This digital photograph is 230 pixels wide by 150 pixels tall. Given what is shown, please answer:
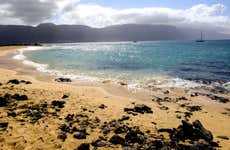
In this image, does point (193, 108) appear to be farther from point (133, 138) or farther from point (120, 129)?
point (133, 138)

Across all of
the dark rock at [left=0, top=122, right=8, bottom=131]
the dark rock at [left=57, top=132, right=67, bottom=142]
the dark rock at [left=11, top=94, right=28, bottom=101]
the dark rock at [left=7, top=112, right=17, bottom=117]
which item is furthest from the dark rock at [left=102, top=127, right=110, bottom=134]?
the dark rock at [left=11, top=94, right=28, bottom=101]

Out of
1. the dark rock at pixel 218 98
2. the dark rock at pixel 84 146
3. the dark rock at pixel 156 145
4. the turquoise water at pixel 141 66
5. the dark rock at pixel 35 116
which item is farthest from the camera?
the turquoise water at pixel 141 66

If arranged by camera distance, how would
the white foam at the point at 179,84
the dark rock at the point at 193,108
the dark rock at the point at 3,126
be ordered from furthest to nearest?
the white foam at the point at 179,84
the dark rock at the point at 193,108
the dark rock at the point at 3,126

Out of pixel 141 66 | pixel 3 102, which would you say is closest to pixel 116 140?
pixel 3 102

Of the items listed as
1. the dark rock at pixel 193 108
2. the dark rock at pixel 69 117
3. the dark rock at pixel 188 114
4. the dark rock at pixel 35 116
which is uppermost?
the dark rock at pixel 35 116

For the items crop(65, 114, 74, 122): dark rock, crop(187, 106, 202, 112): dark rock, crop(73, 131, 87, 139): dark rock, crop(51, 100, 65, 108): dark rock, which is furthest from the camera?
crop(187, 106, 202, 112): dark rock

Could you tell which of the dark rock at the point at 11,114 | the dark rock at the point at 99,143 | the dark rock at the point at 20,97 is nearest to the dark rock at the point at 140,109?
the dark rock at the point at 99,143

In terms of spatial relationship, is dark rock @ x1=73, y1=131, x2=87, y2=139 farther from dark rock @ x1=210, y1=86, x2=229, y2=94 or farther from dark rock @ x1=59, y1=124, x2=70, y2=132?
dark rock @ x1=210, y1=86, x2=229, y2=94

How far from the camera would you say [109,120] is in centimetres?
1223

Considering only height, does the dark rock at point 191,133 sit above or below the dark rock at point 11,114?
below

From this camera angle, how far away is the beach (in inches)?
377

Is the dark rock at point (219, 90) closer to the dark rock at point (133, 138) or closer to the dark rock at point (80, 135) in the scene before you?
the dark rock at point (133, 138)

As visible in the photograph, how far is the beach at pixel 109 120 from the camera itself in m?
9.58

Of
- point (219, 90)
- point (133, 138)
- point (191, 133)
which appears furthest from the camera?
point (219, 90)
